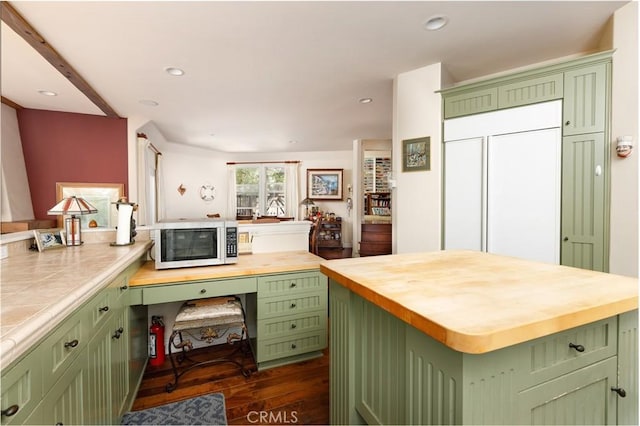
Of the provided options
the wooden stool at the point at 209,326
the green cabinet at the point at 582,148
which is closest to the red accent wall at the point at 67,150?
the wooden stool at the point at 209,326

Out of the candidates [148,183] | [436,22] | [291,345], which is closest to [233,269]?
[291,345]

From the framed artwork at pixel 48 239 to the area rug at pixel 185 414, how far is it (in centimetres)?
122

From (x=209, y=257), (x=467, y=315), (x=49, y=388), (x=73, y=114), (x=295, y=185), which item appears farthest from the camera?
(x=295, y=185)

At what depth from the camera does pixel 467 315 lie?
0.71 m

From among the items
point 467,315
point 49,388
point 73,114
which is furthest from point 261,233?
point 73,114

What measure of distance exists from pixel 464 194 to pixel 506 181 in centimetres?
33

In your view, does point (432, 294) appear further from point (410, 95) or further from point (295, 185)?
point (295, 185)

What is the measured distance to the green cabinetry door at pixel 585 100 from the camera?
80.7 inches

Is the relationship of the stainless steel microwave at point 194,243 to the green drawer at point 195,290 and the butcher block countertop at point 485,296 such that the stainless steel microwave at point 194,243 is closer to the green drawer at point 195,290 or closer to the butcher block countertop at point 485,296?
the green drawer at point 195,290

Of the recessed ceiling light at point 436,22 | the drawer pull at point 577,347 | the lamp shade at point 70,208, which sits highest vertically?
the recessed ceiling light at point 436,22

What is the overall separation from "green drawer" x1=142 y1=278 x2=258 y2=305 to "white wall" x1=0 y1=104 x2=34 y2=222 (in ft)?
9.05

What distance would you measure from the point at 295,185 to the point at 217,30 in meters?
5.39

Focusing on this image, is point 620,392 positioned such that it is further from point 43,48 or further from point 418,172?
point 43,48

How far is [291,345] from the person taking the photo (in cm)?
230
